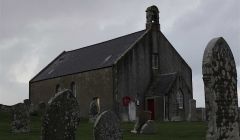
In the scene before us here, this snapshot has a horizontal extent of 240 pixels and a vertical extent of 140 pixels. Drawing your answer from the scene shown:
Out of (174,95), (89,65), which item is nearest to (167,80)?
(174,95)

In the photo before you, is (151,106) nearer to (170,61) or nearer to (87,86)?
(170,61)

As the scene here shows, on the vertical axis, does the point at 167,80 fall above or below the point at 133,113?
above

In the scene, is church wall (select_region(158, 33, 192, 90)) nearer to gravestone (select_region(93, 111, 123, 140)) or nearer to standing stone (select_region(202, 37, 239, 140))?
gravestone (select_region(93, 111, 123, 140))

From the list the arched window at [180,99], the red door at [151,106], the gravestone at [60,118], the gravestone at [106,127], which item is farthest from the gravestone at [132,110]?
the gravestone at [60,118]

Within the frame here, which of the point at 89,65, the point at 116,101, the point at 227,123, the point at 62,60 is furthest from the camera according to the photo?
the point at 62,60

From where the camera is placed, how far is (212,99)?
1130 cm

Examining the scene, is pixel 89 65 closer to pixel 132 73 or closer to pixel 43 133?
pixel 132 73

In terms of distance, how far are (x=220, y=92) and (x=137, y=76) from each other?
30211 millimetres

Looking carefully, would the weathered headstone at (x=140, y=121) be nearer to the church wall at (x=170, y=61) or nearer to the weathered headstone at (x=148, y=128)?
the weathered headstone at (x=148, y=128)

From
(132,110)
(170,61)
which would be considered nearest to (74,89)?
(132,110)

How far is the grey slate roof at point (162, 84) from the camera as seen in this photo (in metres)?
40.0

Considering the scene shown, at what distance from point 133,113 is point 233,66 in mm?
28497

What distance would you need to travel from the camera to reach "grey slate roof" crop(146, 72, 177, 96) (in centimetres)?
3997

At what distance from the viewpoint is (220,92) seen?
1143cm
